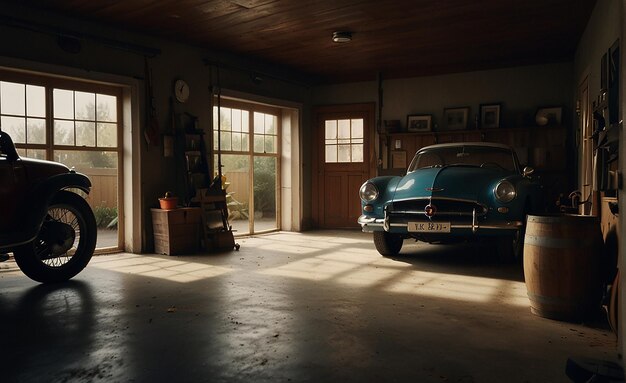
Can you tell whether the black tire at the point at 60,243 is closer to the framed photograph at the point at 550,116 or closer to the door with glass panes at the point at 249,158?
the door with glass panes at the point at 249,158

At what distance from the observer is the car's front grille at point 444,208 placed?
15.2 feet

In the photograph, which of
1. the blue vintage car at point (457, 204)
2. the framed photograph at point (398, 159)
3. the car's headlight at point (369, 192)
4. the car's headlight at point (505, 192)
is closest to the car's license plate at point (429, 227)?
the blue vintage car at point (457, 204)

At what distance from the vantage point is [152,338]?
8.84 feet

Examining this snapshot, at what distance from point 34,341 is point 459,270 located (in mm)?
3566

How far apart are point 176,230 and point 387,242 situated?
2.42 metres

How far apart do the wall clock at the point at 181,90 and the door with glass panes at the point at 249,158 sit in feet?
1.84

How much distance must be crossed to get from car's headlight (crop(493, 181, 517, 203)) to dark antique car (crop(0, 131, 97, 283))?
365cm

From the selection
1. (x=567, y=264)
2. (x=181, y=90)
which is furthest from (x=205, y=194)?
(x=567, y=264)

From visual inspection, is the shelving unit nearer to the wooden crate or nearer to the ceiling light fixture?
the wooden crate

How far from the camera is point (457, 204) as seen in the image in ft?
15.5

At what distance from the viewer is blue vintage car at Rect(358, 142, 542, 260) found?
4578mm

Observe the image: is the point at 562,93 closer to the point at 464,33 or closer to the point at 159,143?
the point at 464,33

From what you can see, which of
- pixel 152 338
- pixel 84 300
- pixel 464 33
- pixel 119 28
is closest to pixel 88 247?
pixel 84 300

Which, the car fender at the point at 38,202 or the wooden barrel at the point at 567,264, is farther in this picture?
the car fender at the point at 38,202
